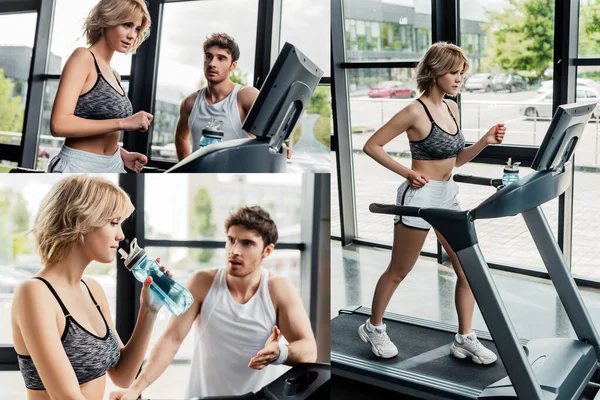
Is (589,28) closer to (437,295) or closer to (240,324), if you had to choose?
(437,295)

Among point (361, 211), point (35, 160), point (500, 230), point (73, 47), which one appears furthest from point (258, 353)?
point (361, 211)

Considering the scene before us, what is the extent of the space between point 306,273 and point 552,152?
140cm

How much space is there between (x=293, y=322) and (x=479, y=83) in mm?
3351

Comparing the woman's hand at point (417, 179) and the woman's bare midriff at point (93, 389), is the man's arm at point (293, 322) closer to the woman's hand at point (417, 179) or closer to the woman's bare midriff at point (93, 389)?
the woman's bare midriff at point (93, 389)

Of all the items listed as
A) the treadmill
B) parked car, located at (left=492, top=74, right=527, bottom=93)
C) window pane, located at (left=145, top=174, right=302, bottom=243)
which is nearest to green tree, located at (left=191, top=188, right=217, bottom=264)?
window pane, located at (left=145, top=174, right=302, bottom=243)

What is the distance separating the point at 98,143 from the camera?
4.44 feet

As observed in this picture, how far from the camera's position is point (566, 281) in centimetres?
297

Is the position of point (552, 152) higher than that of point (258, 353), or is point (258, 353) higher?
point (552, 152)

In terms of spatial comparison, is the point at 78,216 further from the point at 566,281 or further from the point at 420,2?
the point at 420,2

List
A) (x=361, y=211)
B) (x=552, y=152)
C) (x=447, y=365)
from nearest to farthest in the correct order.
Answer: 1. (x=552, y=152)
2. (x=447, y=365)
3. (x=361, y=211)

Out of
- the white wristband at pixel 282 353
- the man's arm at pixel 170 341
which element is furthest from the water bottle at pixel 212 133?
the white wristband at pixel 282 353

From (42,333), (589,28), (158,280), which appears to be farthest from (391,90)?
(42,333)

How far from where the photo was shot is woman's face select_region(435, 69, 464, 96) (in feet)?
9.98

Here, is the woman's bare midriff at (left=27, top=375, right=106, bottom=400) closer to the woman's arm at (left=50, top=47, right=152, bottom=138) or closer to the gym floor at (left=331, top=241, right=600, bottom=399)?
the woman's arm at (left=50, top=47, right=152, bottom=138)
